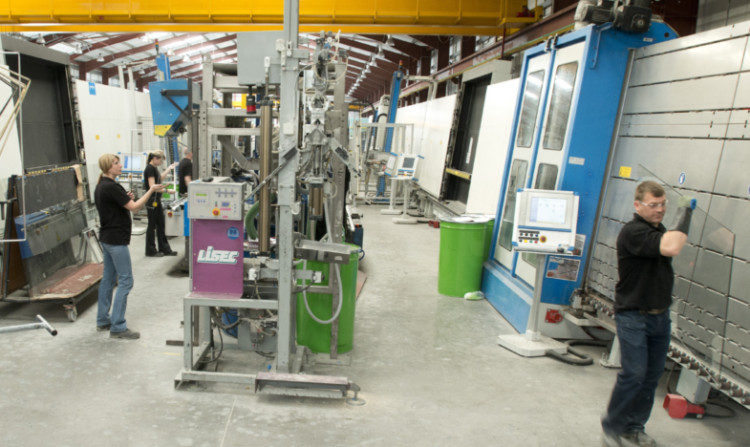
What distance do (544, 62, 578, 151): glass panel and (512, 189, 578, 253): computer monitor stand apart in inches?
28.2

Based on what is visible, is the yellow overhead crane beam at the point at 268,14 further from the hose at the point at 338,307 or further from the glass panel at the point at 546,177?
the hose at the point at 338,307

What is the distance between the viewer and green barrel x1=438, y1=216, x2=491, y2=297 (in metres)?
5.45

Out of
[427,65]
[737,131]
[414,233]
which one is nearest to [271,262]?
[737,131]

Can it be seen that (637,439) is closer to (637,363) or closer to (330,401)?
(637,363)

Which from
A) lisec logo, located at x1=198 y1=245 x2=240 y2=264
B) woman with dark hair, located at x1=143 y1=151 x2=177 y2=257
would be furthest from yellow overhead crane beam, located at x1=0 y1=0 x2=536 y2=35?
lisec logo, located at x1=198 y1=245 x2=240 y2=264

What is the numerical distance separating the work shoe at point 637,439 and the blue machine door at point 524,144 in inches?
93.5

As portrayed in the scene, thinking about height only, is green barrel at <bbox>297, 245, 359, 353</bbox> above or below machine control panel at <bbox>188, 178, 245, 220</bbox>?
below

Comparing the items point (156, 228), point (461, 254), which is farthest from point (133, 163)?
point (461, 254)

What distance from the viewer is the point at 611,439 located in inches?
114

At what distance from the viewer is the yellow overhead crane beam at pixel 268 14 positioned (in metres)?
8.07

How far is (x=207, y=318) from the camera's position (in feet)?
12.8

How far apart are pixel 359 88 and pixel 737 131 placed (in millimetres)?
28842

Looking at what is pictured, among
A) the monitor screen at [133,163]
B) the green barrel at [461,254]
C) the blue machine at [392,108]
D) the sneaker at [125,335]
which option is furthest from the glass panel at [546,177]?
the blue machine at [392,108]

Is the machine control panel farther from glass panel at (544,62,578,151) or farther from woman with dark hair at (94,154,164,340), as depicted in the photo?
glass panel at (544,62,578,151)
